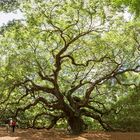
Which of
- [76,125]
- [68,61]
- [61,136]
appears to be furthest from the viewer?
[68,61]

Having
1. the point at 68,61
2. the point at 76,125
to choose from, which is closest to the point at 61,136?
the point at 76,125

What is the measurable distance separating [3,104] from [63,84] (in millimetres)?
4173

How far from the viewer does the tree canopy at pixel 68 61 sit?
800 inches

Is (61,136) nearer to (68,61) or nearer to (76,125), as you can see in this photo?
(76,125)

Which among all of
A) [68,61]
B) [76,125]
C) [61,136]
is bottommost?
[61,136]

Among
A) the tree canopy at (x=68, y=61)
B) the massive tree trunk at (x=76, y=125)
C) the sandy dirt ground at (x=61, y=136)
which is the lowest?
the sandy dirt ground at (x=61, y=136)

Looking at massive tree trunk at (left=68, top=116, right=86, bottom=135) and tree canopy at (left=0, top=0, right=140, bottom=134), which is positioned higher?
tree canopy at (left=0, top=0, right=140, bottom=134)

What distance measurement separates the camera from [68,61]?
24.6 metres

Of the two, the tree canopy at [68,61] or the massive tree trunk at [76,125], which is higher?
the tree canopy at [68,61]

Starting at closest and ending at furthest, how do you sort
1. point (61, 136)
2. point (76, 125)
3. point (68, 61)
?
point (61, 136) < point (76, 125) < point (68, 61)

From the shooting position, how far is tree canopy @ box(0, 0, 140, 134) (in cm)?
2031

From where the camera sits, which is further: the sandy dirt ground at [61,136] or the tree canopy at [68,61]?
the tree canopy at [68,61]

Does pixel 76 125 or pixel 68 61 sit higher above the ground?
pixel 68 61

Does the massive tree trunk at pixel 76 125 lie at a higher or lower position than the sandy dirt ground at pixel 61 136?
higher
